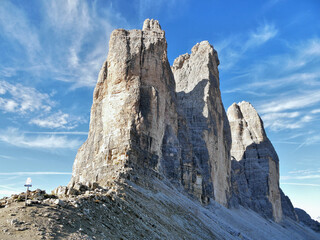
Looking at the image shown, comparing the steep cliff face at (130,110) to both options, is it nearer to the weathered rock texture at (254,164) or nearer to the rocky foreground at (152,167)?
the rocky foreground at (152,167)

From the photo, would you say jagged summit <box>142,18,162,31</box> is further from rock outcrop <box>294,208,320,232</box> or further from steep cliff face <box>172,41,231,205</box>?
rock outcrop <box>294,208,320,232</box>

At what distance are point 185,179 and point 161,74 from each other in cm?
1195

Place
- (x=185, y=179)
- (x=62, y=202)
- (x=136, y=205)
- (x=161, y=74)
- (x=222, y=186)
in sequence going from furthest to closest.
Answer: (x=222, y=186), (x=185, y=179), (x=161, y=74), (x=136, y=205), (x=62, y=202)

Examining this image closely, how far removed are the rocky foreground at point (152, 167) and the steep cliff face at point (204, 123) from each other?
Answer: 0.17 meters

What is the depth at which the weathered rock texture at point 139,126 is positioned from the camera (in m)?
27.0

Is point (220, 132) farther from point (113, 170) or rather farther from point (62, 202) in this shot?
point (62, 202)

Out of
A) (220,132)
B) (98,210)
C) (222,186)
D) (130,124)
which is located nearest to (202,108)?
(220,132)

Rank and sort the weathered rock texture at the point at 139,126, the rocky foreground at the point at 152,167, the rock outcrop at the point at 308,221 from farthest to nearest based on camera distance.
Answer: the rock outcrop at the point at 308,221 < the weathered rock texture at the point at 139,126 < the rocky foreground at the point at 152,167

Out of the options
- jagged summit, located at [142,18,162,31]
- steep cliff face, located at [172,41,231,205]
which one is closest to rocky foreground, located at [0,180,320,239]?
steep cliff face, located at [172,41,231,205]

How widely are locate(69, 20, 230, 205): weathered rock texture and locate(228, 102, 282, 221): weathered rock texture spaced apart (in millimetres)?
26216

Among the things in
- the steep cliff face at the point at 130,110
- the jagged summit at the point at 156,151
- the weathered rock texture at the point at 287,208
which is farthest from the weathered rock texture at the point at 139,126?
the weathered rock texture at the point at 287,208

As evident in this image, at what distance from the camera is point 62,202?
10.9 meters

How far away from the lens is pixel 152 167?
29.0m

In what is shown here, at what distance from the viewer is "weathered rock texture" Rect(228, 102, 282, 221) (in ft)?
228
